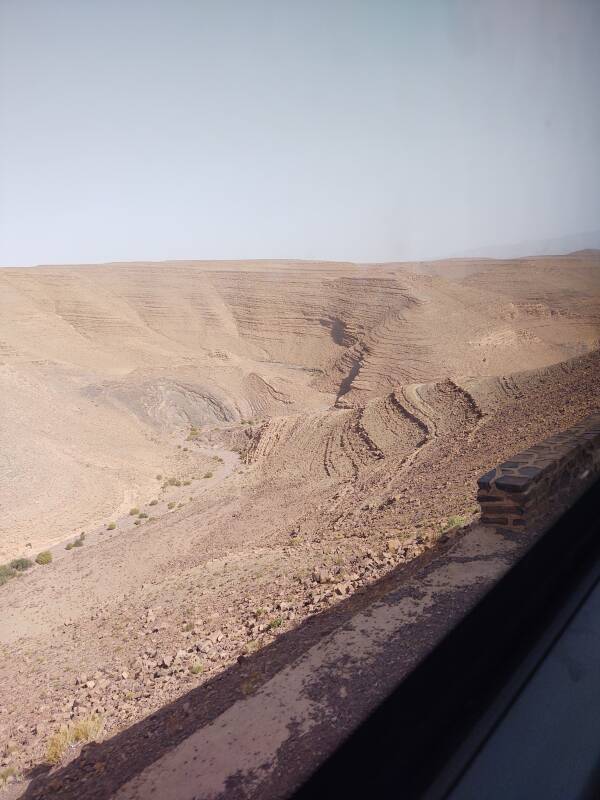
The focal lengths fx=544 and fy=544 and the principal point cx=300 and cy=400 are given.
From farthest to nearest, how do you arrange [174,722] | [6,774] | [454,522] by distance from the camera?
[454,522]
[6,774]
[174,722]

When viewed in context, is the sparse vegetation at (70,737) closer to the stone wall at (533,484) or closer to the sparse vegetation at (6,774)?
the sparse vegetation at (6,774)

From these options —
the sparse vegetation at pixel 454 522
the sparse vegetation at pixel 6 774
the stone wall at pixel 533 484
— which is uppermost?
the stone wall at pixel 533 484

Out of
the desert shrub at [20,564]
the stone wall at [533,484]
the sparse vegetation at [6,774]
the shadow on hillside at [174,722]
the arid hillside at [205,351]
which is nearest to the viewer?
the shadow on hillside at [174,722]

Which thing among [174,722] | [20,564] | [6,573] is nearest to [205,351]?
[20,564]

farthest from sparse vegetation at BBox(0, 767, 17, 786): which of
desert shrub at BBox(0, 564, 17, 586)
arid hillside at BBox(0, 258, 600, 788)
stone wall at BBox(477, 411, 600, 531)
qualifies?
desert shrub at BBox(0, 564, 17, 586)

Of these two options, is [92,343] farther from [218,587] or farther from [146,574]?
[218,587]

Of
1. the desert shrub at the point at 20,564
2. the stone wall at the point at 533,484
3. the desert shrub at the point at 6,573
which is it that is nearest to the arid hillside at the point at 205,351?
the desert shrub at the point at 20,564

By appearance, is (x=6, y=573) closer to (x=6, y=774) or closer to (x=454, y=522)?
(x=6, y=774)
